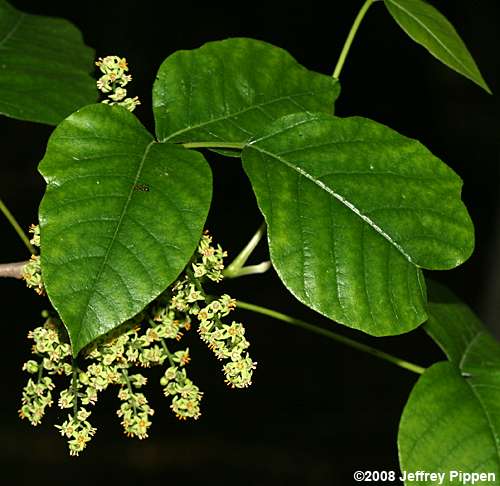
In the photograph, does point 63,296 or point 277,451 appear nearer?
point 63,296

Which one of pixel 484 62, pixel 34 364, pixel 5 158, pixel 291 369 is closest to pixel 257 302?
pixel 291 369

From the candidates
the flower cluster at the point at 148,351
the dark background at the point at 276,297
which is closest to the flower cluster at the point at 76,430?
the flower cluster at the point at 148,351

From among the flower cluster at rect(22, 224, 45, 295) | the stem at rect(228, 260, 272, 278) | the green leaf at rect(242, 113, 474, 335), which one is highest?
the green leaf at rect(242, 113, 474, 335)

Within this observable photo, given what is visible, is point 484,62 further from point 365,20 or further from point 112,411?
point 112,411

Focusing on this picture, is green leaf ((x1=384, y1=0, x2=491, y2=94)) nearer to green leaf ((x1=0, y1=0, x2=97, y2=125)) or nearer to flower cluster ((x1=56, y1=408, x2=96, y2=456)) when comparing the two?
green leaf ((x1=0, y1=0, x2=97, y2=125))

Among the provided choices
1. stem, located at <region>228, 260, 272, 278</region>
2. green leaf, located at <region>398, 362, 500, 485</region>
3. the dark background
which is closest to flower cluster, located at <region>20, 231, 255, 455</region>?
stem, located at <region>228, 260, 272, 278</region>

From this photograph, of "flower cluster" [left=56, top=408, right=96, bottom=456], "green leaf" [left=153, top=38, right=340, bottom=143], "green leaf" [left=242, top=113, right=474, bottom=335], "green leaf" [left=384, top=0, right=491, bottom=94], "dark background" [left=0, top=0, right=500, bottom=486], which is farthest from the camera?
"dark background" [left=0, top=0, right=500, bottom=486]
